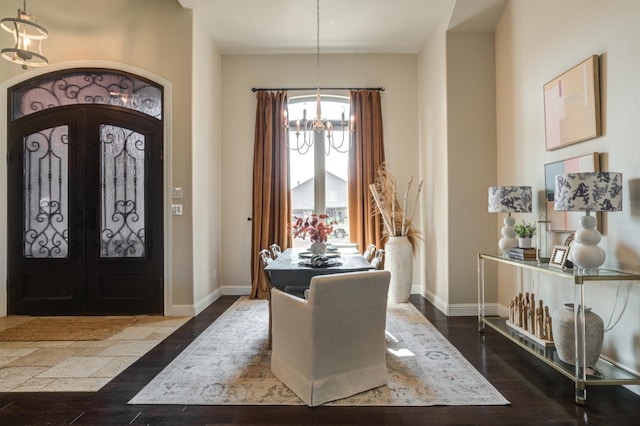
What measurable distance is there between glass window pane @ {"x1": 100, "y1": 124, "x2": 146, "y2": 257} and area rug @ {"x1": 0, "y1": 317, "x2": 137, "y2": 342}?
2.53ft

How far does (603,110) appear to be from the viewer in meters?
2.60

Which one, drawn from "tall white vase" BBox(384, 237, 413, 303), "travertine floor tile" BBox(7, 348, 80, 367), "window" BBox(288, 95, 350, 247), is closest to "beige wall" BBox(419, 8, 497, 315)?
"tall white vase" BBox(384, 237, 413, 303)

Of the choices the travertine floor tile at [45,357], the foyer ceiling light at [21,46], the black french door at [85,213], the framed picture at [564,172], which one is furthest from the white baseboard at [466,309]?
the foyer ceiling light at [21,46]

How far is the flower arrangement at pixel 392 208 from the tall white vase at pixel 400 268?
19 centimetres

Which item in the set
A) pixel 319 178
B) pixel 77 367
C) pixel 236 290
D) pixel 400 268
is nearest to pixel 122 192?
pixel 236 290

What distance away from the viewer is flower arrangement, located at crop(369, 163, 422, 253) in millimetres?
5023

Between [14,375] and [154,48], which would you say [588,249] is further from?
[154,48]

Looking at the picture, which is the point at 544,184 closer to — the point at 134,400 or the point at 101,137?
the point at 134,400

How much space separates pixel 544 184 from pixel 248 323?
3247 millimetres

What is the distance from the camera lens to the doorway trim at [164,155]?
13.8 ft

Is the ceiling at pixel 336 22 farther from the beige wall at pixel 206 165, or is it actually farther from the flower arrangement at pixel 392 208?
the flower arrangement at pixel 392 208

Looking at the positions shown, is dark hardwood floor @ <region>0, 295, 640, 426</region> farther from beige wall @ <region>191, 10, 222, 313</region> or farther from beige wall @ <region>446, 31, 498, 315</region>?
beige wall @ <region>191, 10, 222, 313</region>

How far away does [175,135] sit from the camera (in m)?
4.24

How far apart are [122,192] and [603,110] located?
477 cm
